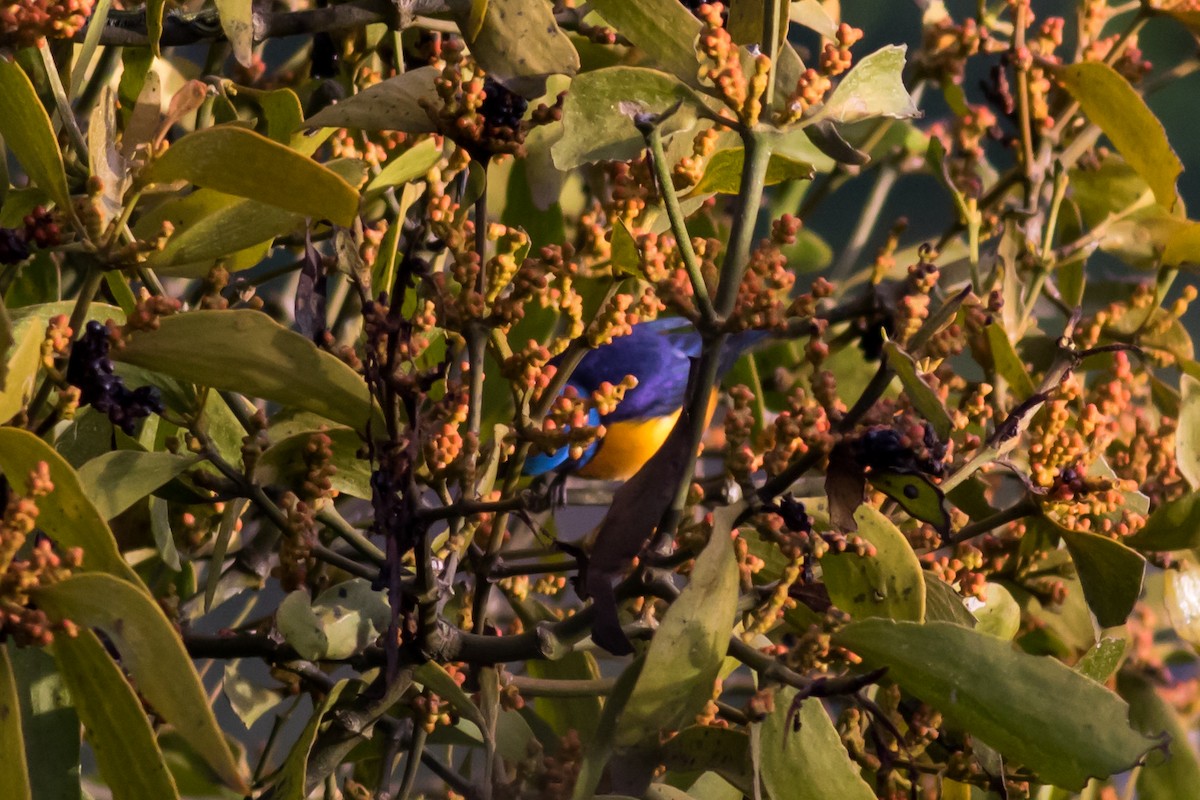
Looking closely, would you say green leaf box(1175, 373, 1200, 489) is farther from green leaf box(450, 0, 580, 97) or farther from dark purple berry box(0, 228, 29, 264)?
dark purple berry box(0, 228, 29, 264)

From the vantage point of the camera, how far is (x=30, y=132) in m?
0.49

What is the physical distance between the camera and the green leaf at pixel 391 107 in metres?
0.55

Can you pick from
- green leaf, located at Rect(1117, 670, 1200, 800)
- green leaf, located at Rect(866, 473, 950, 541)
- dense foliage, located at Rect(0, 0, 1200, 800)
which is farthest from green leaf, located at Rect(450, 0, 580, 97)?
green leaf, located at Rect(1117, 670, 1200, 800)

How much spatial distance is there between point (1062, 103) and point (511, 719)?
557mm

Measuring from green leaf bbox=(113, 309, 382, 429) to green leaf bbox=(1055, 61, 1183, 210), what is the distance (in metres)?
0.39

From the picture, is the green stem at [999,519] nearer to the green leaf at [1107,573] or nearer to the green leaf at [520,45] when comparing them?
the green leaf at [1107,573]

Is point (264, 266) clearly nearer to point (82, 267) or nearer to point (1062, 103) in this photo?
point (82, 267)

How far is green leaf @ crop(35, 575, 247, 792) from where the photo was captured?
1.37 feet

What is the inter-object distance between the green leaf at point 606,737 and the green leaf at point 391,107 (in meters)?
0.24

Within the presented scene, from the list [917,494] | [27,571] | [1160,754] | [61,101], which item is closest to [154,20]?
[61,101]

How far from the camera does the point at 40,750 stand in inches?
20.2

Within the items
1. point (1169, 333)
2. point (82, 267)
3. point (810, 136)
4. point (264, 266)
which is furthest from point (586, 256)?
point (264, 266)

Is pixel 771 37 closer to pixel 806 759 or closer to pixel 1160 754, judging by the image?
pixel 806 759

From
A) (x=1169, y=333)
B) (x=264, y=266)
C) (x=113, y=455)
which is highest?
(x=113, y=455)
